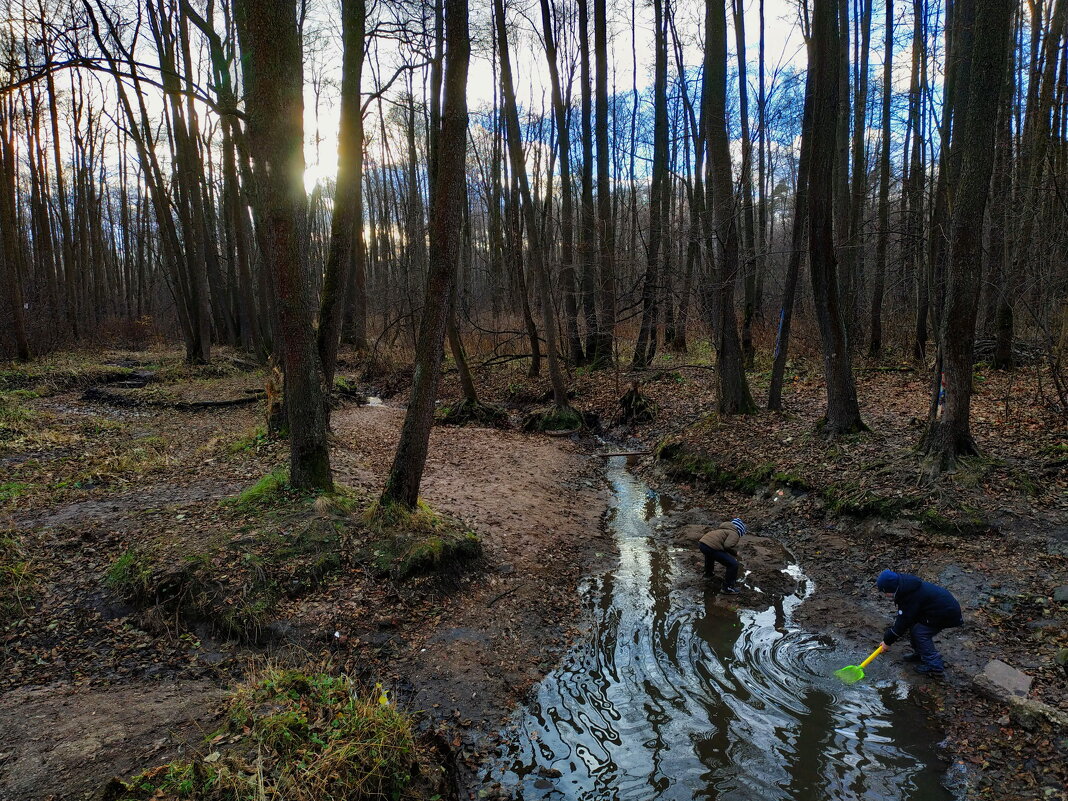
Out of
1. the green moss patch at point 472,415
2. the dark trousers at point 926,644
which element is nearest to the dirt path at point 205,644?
the dark trousers at point 926,644

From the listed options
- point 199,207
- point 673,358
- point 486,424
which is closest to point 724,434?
point 486,424

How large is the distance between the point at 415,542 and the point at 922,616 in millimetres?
5066

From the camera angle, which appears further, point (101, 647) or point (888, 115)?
point (888, 115)

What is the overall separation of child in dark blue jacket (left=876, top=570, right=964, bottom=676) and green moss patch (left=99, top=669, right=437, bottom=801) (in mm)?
4329

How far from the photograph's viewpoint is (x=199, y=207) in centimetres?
1923

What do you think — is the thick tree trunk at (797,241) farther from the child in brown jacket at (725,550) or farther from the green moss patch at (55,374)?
the green moss patch at (55,374)

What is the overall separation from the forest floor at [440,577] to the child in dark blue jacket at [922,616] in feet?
0.67

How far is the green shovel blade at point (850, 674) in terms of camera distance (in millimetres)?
5062

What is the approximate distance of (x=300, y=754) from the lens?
3.41 m

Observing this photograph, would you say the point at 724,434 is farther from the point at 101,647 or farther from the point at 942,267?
the point at 101,647

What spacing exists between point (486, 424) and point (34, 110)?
19.4 m

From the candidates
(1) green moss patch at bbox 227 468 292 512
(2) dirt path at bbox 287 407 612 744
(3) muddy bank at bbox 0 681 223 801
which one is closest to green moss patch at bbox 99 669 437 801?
(3) muddy bank at bbox 0 681 223 801

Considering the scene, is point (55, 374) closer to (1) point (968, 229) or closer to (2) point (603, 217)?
(2) point (603, 217)

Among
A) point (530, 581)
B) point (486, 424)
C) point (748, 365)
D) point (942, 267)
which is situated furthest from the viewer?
point (748, 365)
